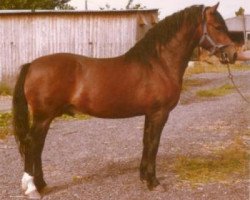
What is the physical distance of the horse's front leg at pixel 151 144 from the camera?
601cm

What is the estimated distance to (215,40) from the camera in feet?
20.2

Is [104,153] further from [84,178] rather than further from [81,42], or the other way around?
[81,42]

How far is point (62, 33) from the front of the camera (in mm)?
18609

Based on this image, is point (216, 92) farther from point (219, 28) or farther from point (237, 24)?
point (237, 24)

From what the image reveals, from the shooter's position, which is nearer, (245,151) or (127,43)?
(245,151)

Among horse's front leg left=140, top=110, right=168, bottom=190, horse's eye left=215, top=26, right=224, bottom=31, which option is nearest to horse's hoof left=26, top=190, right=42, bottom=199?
horse's front leg left=140, top=110, right=168, bottom=190

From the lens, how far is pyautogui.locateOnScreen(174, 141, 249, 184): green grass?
6.60 meters

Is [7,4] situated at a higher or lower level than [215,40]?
lower

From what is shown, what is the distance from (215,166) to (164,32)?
2306 mm

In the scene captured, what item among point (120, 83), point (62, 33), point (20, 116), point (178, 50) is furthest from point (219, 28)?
point (62, 33)

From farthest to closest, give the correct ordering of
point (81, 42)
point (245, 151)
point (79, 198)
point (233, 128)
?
point (81, 42)
point (233, 128)
point (245, 151)
point (79, 198)

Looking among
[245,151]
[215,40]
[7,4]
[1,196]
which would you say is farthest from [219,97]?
[7,4]

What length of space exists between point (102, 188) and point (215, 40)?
8.00 feet

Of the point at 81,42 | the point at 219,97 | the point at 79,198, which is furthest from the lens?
the point at 81,42
